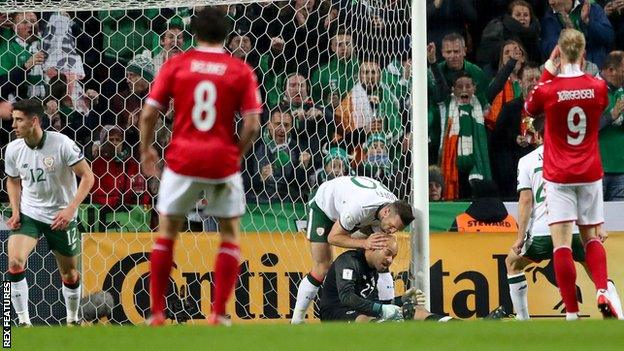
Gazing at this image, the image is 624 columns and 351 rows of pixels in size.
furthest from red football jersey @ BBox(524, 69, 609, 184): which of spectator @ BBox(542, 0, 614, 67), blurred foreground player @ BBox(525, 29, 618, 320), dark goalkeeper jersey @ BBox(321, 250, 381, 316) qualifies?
spectator @ BBox(542, 0, 614, 67)

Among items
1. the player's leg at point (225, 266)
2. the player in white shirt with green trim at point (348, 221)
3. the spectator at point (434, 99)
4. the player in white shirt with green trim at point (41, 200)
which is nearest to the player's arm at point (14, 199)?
the player in white shirt with green trim at point (41, 200)

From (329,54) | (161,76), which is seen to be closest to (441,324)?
(161,76)

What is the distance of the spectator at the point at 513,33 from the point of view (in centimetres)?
1224

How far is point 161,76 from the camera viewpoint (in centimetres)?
620

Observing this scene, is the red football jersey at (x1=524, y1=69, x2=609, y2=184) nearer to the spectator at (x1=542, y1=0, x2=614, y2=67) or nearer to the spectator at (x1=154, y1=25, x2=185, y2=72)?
the spectator at (x1=154, y1=25, x2=185, y2=72)

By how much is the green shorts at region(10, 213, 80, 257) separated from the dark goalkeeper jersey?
1999mm

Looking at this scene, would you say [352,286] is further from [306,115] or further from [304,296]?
[306,115]

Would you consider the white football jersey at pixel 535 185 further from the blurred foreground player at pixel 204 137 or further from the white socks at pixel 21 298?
the blurred foreground player at pixel 204 137

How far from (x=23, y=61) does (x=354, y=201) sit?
356 cm

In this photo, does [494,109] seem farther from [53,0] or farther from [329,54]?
[53,0]

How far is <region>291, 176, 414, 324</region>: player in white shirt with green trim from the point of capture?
896 cm

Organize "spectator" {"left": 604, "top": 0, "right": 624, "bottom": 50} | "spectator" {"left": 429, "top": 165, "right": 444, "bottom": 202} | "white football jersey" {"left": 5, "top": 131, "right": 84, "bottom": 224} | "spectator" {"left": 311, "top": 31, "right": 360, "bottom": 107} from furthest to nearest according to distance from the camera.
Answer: "spectator" {"left": 604, "top": 0, "right": 624, "bottom": 50}
"spectator" {"left": 429, "top": 165, "right": 444, "bottom": 202}
"spectator" {"left": 311, "top": 31, "right": 360, "bottom": 107}
"white football jersey" {"left": 5, "top": 131, "right": 84, "bottom": 224}

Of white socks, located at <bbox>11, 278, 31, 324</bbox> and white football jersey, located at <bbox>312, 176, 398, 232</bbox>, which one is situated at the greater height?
white football jersey, located at <bbox>312, 176, 398, 232</bbox>

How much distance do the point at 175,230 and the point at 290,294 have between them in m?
4.36
